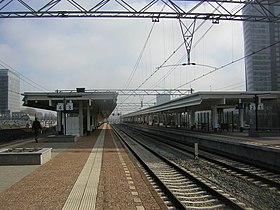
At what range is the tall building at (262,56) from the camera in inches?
1650

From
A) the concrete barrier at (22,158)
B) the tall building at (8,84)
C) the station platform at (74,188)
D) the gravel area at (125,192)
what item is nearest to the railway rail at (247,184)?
the gravel area at (125,192)

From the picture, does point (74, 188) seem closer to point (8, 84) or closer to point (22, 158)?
point (22, 158)

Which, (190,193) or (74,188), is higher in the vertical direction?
(74,188)

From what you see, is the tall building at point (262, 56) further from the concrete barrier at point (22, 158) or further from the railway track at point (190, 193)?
the concrete barrier at point (22, 158)

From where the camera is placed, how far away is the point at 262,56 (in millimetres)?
54000

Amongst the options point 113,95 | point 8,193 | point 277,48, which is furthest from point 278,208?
point 277,48

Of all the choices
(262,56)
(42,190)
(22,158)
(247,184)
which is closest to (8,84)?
(22,158)

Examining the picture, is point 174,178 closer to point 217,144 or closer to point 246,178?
point 246,178

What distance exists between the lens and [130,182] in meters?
10.6

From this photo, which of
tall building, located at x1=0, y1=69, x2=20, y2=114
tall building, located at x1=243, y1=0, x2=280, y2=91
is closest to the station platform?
tall building, located at x1=243, y1=0, x2=280, y2=91

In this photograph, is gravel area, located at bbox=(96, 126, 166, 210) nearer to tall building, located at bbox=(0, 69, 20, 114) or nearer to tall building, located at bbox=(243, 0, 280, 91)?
tall building, located at bbox=(243, 0, 280, 91)

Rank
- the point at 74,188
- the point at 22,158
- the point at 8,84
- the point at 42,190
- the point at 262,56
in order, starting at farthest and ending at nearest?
the point at 262,56 < the point at 8,84 < the point at 22,158 < the point at 74,188 < the point at 42,190

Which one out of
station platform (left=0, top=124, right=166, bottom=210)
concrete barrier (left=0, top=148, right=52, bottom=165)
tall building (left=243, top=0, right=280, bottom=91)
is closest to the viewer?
station platform (left=0, top=124, right=166, bottom=210)

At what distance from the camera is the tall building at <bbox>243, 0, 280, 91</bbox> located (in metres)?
41.9
